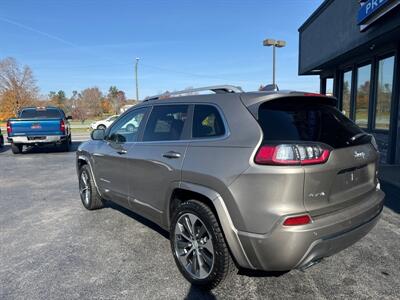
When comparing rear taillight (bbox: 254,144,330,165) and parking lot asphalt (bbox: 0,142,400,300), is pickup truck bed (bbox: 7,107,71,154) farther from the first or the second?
rear taillight (bbox: 254,144,330,165)

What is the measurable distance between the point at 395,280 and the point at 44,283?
335 centimetres

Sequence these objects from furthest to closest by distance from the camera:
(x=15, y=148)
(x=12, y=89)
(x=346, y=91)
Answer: (x=12, y=89) < (x=15, y=148) < (x=346, y=91)

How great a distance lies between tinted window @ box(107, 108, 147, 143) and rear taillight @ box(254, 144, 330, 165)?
2040 millimetres

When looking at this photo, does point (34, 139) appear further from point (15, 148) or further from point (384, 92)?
point (384, 92)

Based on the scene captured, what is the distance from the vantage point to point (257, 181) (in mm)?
2502

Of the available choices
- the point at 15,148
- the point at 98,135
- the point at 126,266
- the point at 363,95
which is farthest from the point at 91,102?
the point at 126,266

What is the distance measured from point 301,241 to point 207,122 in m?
1.35

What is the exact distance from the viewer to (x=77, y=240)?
13.9ft

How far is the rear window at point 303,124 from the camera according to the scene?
2.61 metres

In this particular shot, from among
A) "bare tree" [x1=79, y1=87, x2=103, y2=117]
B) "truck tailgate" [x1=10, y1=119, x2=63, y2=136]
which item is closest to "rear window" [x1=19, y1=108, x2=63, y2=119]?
"truck tailgate" [x1=10, y1=119, x2=63, y2=136]

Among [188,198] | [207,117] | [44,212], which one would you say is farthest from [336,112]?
[44,212]

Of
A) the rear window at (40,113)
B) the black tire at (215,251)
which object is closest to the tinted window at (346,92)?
the black tire at (215,251)

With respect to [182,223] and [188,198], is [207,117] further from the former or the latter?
[182,223]

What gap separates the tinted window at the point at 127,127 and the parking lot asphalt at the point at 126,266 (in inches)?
50.8
